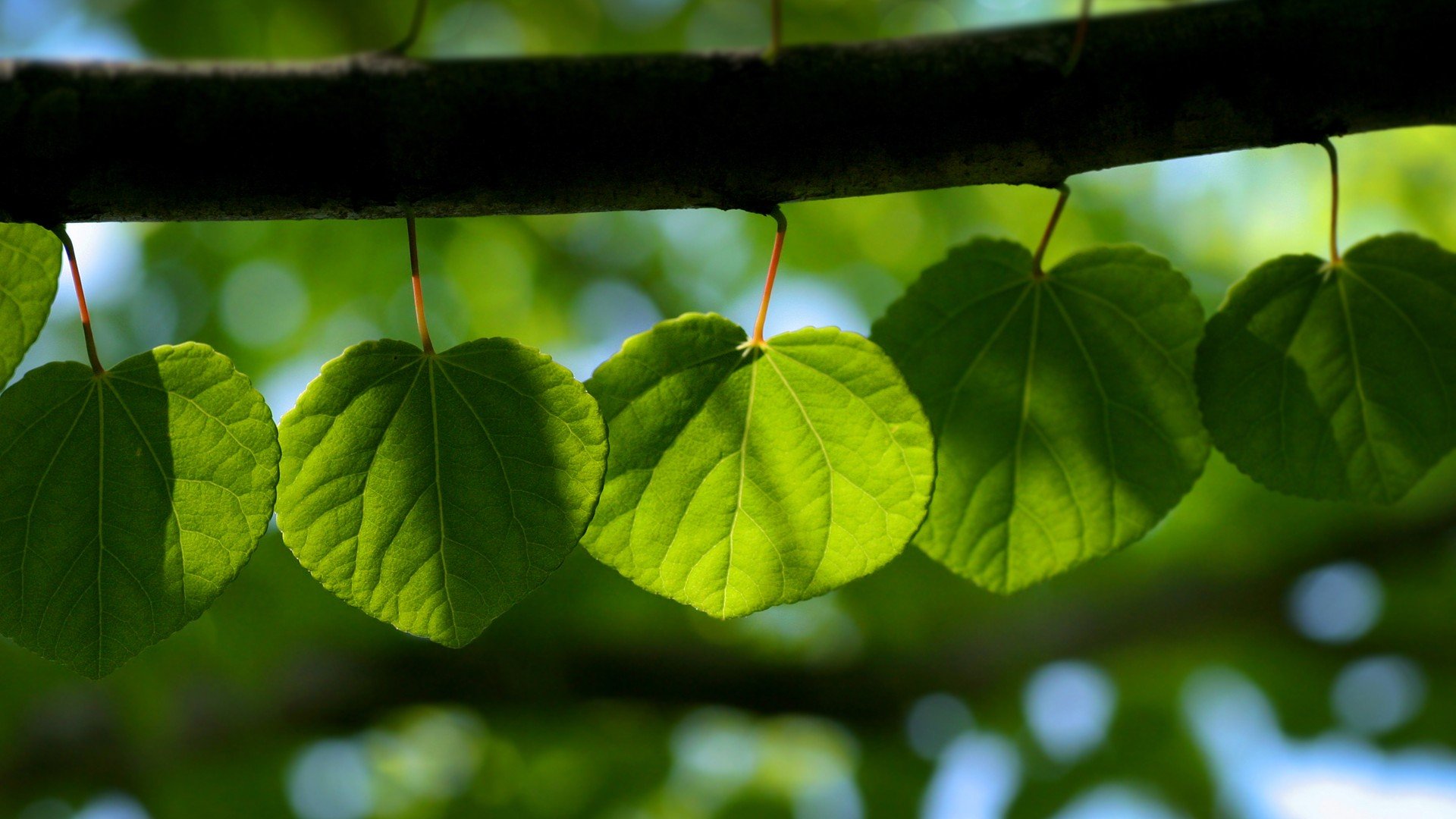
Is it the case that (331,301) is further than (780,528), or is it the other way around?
(331,301)

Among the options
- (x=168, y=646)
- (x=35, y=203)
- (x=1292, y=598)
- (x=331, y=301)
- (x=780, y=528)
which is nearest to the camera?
(x=35, y=203)

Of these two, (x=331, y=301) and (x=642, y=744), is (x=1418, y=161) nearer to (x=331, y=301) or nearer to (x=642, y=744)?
(x=642, y=744)

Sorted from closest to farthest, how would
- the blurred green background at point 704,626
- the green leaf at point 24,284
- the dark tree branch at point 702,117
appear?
the dark tree branch at point 702,117, the green leaf at point 24,284, the blurred green background at point 704,626

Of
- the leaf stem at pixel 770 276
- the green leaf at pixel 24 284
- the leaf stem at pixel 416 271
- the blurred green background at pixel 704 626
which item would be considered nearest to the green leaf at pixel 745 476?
the leaf stem at pixel 770 276

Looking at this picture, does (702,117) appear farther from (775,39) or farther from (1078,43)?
(1078,43)

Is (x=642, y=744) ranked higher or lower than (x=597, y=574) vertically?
lower

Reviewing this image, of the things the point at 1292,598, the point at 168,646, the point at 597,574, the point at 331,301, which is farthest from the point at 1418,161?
the point at 168,646

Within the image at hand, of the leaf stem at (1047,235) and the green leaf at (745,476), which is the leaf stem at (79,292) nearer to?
Result: the green leaf at (745,476)
